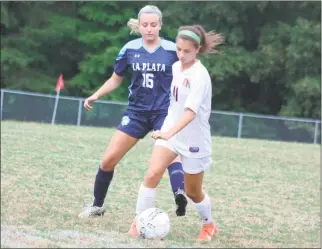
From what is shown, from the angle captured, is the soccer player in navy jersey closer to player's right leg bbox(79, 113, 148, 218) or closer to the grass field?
player's right leg bbox(79, 113, 148, 218)

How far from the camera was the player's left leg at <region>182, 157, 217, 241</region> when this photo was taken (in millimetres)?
5758

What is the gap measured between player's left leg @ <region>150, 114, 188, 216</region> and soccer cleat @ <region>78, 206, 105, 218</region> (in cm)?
73

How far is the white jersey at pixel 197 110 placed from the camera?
18.2 feet

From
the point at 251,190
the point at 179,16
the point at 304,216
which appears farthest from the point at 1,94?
the point at 304,216

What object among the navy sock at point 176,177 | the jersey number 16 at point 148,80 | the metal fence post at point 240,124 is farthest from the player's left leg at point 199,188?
the metal fence post at point 240,124

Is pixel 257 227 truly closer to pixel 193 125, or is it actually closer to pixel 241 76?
pixel 193 125

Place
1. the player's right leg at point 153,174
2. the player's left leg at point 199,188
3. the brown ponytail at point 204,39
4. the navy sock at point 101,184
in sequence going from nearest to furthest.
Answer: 1. the brown ponytail at point 204,39
2. the player's left leg at point 199,188
3. the player's right leg at point 153,174
4. the navy sock at point 101,184

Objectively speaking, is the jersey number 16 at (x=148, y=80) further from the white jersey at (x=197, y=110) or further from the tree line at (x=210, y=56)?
the tree line at (x=210, y=56)

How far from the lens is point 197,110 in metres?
5.51

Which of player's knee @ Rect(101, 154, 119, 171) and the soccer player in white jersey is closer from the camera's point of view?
the soccer player in white jersey

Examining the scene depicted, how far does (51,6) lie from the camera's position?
115 feet

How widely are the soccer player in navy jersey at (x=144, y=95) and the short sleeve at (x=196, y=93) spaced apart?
93 cm


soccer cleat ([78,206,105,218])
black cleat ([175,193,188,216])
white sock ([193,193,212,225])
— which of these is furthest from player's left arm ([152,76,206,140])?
soccer cleat ([78,206,105,218])

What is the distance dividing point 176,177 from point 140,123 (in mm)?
580
